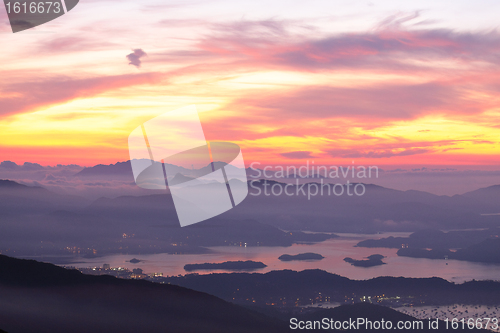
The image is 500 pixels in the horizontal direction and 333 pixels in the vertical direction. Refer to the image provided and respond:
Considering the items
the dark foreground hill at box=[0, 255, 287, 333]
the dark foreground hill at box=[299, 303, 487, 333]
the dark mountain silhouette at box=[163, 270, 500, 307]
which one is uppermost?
the dark foreground hill at box=[0, 255, 287, 333]

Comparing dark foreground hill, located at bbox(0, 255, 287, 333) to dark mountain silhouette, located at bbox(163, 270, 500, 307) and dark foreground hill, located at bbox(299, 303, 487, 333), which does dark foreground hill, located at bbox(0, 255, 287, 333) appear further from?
dark mountain silhouette, located at bbox(163, 270, 500, 307)

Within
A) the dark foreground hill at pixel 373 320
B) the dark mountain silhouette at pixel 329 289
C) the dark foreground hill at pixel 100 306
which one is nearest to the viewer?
the dark foreground hill at pixel 100 306

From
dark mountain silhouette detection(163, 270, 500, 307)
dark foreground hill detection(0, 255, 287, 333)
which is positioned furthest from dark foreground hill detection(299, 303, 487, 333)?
dark foreground hill detection(0, 255, 287, 333)

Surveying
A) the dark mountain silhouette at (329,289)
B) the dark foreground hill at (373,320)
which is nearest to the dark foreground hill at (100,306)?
the dark foreground hill at (373,320)

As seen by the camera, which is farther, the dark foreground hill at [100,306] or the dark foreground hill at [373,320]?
the dark foreground hill at [373,320]

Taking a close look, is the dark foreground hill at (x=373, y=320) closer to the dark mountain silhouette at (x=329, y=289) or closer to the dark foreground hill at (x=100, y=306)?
the dark mountain silhouette at (x=329, y=289)

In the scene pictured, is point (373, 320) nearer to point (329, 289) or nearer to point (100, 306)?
point (329, 289)

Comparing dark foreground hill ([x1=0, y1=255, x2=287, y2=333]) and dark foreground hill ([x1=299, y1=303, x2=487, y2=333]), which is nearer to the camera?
dark foreground hill ([x1=0, y1=255, x2=287, y2=333])

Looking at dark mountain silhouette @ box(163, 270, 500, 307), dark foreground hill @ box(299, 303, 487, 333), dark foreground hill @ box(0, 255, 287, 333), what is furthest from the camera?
dark mountain silhouette @ box(163, 270, 500, 307)
